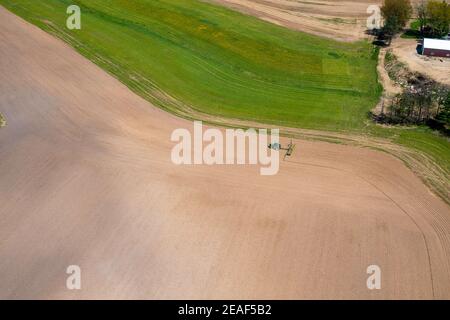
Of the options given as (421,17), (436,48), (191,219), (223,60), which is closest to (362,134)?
(436,48)

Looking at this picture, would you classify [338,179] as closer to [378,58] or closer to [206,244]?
[206,244]

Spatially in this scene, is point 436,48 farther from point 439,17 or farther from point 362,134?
point 362,134

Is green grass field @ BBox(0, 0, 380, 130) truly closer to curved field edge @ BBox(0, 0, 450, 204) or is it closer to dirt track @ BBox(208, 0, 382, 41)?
curved field edge @ BBox(0, 0, 450, 204)

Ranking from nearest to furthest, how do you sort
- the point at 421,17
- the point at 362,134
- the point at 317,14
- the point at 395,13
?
the point at 362,134, the point at 395,13, the point at 421,17, the point at 317,14

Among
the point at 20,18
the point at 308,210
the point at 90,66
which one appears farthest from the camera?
the point at 20,18

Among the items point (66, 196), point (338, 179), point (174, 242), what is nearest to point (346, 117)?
point (338, 179)

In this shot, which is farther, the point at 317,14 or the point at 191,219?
the point at 317,14

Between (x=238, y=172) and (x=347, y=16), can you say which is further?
(x=347, y=16)
